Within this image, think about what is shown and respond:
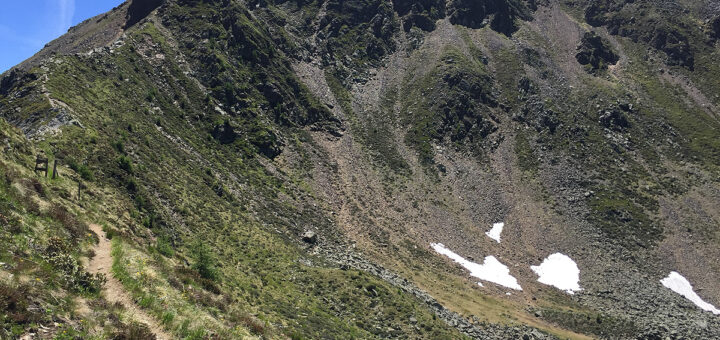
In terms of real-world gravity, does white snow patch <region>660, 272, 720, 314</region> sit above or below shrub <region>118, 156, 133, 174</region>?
below

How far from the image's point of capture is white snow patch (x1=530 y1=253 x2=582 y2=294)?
6956 centimetres

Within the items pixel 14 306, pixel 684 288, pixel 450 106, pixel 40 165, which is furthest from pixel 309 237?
pixel 450 106

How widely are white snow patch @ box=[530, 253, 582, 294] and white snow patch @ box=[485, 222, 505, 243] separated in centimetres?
872

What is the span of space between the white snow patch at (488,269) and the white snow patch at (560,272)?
608 cm

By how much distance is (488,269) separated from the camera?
70375 millimetres

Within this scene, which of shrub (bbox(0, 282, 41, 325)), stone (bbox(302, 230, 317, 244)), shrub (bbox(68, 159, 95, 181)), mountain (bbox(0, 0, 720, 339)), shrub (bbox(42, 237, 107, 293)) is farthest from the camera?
stone (bbox(302, 230, 317, 244))

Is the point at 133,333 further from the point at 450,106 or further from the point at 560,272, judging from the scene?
the point at 450,106

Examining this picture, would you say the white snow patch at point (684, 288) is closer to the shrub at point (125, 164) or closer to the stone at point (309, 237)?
the stone at point (309, 237)

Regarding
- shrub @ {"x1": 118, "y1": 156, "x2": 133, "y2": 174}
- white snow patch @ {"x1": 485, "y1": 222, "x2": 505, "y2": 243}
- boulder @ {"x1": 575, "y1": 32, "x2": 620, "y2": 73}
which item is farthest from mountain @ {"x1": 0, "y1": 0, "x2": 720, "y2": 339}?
white snow patch @ {"x1": 485, "y1": 222, "x2": 505, "y2": 243}

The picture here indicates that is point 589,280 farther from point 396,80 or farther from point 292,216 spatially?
point 396,80

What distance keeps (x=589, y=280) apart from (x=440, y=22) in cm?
10768

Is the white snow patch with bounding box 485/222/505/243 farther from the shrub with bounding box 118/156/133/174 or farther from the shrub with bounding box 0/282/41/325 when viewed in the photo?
the shrub with bounding box 0/282/41/325

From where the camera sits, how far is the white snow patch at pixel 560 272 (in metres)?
69.6

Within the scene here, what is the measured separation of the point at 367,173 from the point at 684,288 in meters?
60.7
